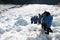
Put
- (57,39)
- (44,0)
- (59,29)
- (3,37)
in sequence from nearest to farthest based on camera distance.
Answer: (57,39), (3,37), (59,29), (44,0)

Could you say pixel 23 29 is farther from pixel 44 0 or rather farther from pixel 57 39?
pixel 44 0

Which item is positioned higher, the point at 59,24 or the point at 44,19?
the point at 44,19

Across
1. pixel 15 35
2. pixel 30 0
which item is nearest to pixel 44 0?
pixel 30 0

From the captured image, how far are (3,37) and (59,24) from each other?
2307mm

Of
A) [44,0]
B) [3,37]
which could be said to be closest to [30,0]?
[44,0]

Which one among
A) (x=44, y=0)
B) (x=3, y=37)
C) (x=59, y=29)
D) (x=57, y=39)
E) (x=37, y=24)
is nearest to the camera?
(x=57, y=39)

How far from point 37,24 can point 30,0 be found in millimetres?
13547

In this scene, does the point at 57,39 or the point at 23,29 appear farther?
the point at 23,29

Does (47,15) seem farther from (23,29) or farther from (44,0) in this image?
(44,0)

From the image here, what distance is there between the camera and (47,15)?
5641mm

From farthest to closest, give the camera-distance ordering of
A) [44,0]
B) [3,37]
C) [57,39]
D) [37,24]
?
[44,0], [37,24], [3,37], [57,39]

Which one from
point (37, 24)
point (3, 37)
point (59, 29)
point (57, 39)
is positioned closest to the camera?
point (57, 39)

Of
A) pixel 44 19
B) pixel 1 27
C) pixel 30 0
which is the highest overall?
pixel 44 19

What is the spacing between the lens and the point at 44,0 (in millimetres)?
19812
